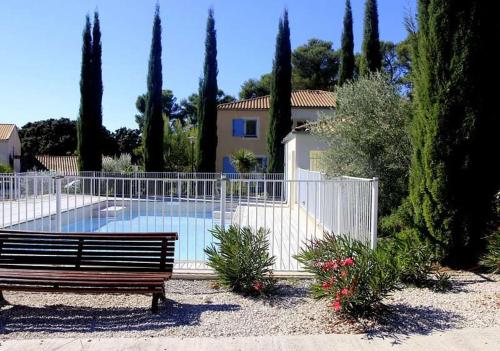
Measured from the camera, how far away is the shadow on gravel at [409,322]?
4332mm

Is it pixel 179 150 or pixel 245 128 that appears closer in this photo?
pixel 245 128

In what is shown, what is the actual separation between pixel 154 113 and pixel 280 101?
888 cm

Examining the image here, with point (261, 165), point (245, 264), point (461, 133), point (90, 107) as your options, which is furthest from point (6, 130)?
point (461, 133)

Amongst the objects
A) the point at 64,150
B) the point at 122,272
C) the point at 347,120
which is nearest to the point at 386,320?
the point at 122,272

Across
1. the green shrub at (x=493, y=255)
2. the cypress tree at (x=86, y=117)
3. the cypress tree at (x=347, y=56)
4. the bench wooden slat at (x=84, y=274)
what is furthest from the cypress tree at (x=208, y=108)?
the bench wooden slat at (x=84, y=274)

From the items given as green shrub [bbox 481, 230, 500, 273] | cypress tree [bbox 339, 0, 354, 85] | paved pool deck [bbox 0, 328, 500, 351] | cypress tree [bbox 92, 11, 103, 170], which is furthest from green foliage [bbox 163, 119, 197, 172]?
paved pool deck [bbox 0, 328, 500, 351]

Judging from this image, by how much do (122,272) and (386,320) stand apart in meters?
3.15

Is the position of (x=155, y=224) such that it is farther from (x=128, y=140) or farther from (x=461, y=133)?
(x=128, y=140)

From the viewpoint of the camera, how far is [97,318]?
483 cm

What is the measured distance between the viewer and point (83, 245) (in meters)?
5.59

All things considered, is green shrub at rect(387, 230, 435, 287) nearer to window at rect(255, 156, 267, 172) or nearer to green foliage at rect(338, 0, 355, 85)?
window at rect(255, 156, 267, 172)

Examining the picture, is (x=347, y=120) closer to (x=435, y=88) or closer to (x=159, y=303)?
(x=435, y=88)

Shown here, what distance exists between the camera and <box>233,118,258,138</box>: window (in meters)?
33.1

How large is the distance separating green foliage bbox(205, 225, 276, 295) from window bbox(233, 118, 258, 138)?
2748 centimetres
